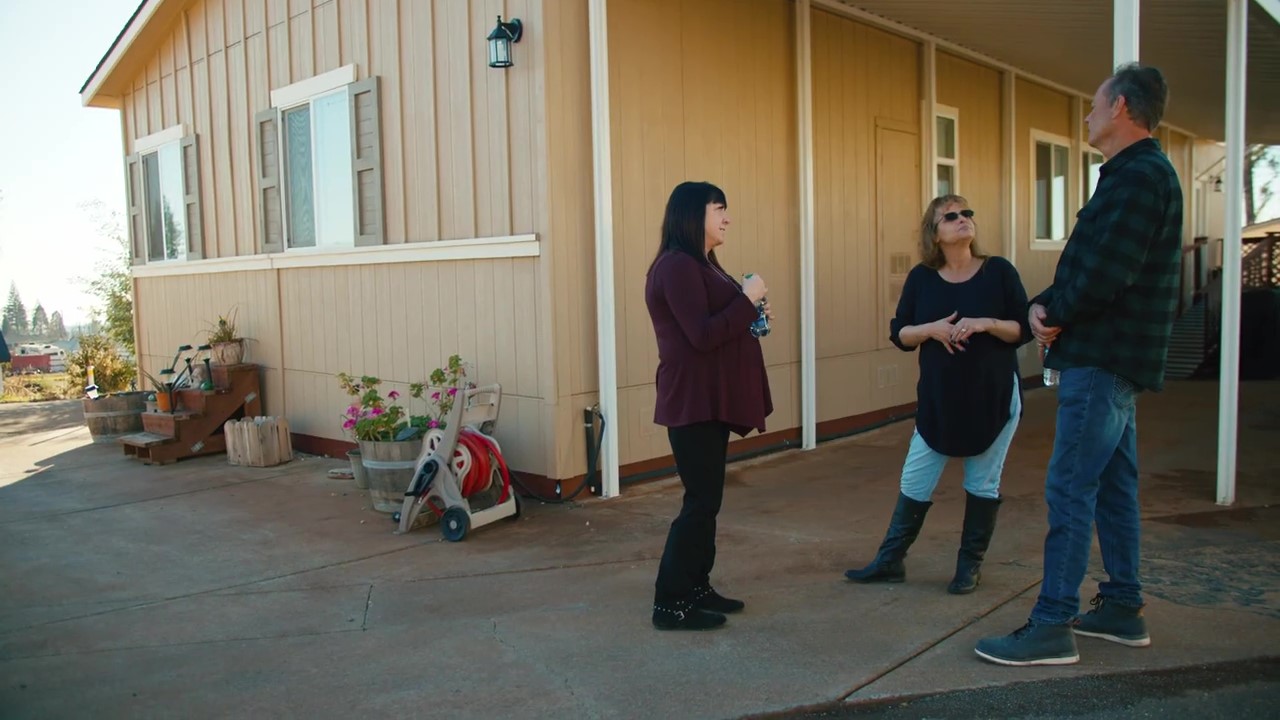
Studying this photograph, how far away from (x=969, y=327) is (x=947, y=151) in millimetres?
6148

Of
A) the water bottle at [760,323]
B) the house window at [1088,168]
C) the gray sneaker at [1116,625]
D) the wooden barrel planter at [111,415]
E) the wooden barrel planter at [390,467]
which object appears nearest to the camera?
the gray sneaker at [1116,625]

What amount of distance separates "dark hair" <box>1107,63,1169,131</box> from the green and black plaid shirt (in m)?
0.09

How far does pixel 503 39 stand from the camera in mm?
5500

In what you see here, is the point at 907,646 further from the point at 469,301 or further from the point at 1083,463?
the point at 469,301

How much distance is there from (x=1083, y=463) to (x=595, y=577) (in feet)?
6.96

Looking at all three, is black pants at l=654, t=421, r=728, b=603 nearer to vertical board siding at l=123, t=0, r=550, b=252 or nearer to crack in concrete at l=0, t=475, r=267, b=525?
vertical board siding at l=123, t=0, r=550, b=252

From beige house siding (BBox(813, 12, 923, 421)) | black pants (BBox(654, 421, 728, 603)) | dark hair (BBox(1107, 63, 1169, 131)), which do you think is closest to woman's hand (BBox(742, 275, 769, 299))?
black pants (BBox(654, 421, 728, 603))

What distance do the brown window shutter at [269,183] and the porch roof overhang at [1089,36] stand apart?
454cm

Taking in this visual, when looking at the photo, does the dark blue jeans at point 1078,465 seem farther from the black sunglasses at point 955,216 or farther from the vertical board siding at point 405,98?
the vertical board siding at point 405,98

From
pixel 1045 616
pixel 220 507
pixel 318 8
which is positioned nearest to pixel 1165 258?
pixel 1045 616

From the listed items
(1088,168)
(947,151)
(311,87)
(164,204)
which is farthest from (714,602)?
(1088,168)

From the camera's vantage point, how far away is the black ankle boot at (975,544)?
3789 millimetres

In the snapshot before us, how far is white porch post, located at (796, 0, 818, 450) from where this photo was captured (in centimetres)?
712

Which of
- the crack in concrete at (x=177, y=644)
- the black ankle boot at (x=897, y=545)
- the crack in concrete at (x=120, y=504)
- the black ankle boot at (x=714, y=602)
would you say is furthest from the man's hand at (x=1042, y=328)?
the crack in concrete at (x=120, y=504)
